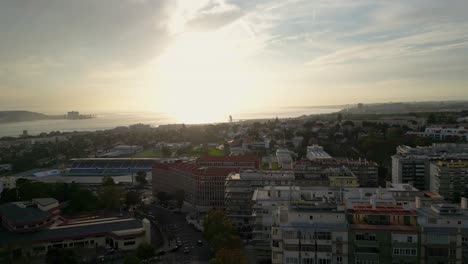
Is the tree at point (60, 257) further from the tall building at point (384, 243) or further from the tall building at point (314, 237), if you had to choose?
the tall building at point (384, 243)

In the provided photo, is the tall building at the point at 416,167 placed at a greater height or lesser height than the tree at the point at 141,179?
greater

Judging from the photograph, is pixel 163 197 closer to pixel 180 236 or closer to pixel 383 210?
pixel 180 236

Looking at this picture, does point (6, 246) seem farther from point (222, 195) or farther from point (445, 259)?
point (445, 259)

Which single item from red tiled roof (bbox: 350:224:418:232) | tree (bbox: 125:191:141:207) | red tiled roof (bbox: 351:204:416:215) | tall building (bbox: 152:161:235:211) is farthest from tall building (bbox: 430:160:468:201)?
tree (bbox: 125:191:141:207)

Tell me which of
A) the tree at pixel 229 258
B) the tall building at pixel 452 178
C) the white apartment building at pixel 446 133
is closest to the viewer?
the tree at pixel 229 258

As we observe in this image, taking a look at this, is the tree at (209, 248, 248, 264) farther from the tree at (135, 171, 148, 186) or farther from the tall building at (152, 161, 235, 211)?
the tree at (135, 171, 148, 186)

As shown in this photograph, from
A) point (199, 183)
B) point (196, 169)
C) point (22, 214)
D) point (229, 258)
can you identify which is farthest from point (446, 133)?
point (22, 214)

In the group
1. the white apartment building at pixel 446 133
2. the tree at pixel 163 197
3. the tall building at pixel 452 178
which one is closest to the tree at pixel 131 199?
the tree at pixel 163 197
